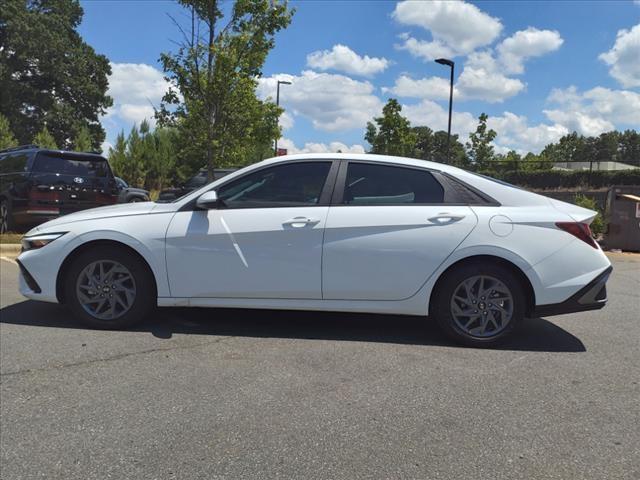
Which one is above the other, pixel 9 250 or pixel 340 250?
pixel 340 250

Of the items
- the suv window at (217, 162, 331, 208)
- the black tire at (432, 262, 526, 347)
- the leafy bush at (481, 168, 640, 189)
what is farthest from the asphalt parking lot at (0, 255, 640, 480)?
the leafy bush at (481, 168, 640, 189)

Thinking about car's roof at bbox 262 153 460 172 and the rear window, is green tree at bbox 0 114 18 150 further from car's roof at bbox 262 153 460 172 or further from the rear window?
car's roof at bbox 262 153 460 172

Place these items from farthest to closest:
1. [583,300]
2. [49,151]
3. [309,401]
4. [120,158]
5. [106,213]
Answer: [120,158]
[49,151]
[106,213]
[583,300]
[309,401]

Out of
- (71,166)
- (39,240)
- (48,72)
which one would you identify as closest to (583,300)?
(39,240)

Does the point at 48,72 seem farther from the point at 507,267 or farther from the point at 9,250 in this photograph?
the point at 507,267

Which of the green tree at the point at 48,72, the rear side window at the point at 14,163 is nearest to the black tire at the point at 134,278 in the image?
the rear side window at the point at 14,163

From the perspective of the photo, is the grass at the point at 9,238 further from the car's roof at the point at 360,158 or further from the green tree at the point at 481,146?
the green tree at the point at 481,146

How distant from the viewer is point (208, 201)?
4297 millimetres

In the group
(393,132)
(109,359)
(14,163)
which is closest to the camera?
(109,359)

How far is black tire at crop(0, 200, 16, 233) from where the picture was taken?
984 cm

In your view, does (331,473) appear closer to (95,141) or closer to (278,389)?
(278,389)

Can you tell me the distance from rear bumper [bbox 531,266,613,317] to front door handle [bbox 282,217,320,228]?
1914 mm

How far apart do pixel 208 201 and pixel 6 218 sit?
7.54m

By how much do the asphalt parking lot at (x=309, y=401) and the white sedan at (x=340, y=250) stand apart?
13.6 inches
